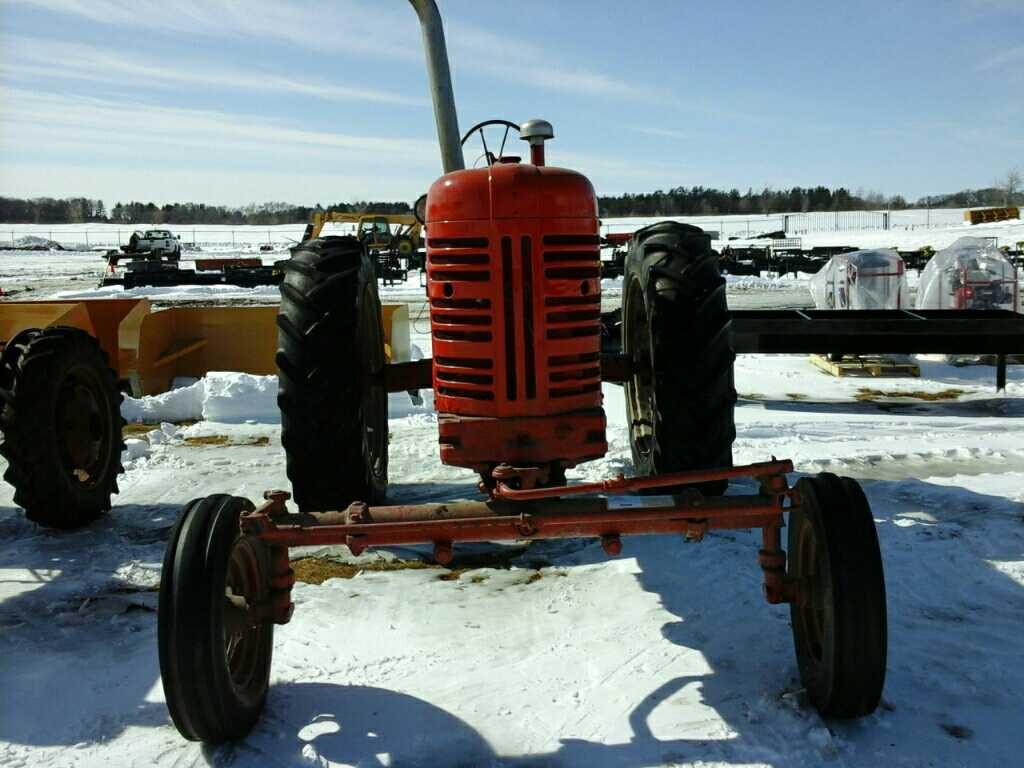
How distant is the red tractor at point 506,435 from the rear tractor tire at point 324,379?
10 mm

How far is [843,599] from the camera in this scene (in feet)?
10.2

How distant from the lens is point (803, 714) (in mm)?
3338

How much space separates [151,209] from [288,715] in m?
128

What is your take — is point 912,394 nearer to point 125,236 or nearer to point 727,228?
point 727,228

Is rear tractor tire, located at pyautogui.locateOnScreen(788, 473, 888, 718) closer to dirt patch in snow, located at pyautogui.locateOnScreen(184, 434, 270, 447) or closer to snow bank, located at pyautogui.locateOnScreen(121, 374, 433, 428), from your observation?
dirt patch in snow, located at pyautogui.locateOnScreen(184, 434, 270, 447)

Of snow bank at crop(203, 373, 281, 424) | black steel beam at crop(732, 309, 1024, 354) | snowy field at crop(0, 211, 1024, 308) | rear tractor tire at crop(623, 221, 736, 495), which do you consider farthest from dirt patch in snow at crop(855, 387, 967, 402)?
snowy field at crop(0, 211, 1024, 308)

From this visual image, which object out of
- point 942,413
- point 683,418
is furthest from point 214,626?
point 942,413

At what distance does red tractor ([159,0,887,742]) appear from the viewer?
313 cm

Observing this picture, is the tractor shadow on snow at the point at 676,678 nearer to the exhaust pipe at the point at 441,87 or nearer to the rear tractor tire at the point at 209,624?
the rear tractor tire at the point at 209,624

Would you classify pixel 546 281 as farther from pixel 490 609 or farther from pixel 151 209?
pixel 151 209

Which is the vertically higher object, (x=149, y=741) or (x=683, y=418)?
(x=683, y=418)

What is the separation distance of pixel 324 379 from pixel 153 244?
42134 millimetres

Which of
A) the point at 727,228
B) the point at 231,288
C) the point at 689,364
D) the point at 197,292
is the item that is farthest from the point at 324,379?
the point at 727,228

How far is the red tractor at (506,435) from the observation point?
10.3ft
